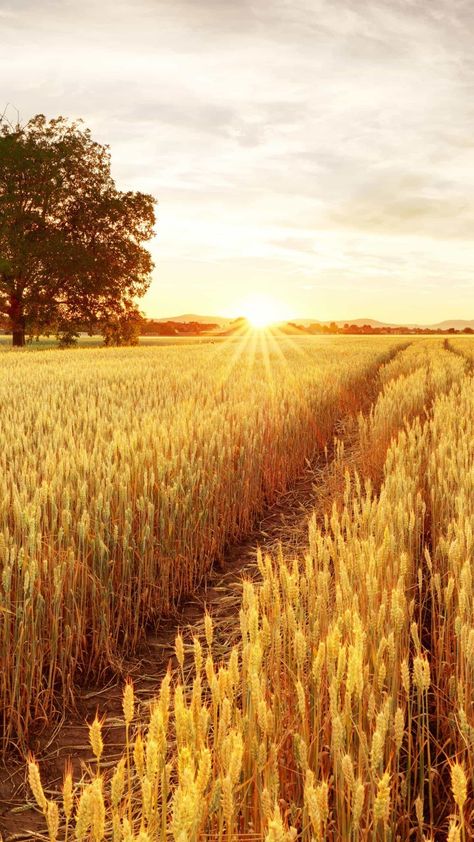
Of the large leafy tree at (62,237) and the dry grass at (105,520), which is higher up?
the large leafy tree at (62,237)

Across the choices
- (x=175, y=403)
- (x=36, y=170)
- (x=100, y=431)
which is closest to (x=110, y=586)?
(x=100, y=431)

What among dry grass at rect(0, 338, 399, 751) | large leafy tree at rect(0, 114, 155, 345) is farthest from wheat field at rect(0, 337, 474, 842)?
large leafy tree at rect(0, 114, 155, 345)

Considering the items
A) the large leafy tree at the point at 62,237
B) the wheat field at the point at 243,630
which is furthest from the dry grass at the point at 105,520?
the large leafy tree at the point at 62,237

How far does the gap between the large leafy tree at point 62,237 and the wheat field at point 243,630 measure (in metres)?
23.0

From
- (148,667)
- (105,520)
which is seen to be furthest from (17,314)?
(148,667)

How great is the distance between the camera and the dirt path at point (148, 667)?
6.79ft

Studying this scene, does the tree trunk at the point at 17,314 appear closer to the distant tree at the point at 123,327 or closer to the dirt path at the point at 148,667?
the distant tree at the point at 123,327

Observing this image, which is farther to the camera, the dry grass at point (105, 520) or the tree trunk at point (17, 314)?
the tree trunk at point (17, 314)

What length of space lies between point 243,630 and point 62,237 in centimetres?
2835

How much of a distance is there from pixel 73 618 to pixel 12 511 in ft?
1.90

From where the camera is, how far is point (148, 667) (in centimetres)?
293

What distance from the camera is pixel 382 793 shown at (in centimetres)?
101

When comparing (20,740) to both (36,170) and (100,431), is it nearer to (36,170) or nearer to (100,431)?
(100,431)

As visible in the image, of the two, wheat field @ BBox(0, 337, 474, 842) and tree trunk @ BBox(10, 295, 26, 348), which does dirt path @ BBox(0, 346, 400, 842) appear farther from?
tree trunk @ BBox(10, 295, 26, 348)
